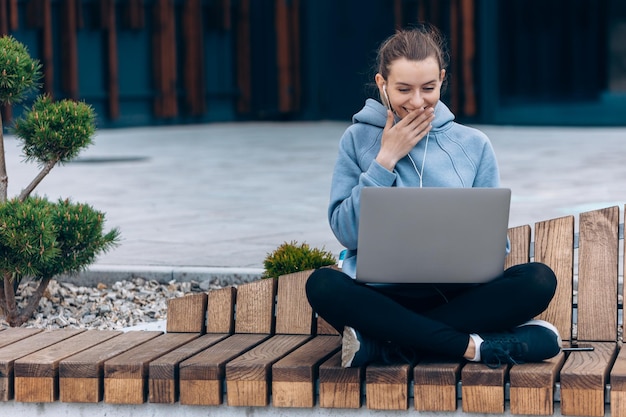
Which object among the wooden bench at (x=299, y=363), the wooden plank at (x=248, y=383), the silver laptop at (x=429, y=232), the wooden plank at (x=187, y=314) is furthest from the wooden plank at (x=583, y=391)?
the wooden plank at (x=187, y=314)

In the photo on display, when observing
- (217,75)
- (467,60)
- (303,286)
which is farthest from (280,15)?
(303,286)

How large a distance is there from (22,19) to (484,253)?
1736cm

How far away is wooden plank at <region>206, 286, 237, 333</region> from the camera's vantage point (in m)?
4.48

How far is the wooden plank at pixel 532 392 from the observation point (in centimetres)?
365

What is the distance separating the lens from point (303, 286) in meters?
4.45

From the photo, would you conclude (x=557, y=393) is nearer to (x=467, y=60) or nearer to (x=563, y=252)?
(x=563, y=252)

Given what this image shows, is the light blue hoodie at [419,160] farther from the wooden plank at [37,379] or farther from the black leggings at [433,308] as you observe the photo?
the wooden plank at [37,379]

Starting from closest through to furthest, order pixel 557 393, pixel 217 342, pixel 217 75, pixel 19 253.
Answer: pixel 557 393 < pixel 217 342 < pixel 19 253 < pixel 217 75

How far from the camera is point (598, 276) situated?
430cm

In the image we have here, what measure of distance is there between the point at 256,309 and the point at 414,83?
3.54ft

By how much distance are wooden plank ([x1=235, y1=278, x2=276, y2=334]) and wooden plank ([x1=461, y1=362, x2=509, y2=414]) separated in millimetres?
991

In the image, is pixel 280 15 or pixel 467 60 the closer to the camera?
pixel 467 60

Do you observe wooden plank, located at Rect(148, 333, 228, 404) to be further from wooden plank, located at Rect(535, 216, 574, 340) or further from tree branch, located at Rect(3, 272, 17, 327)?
tree branch, located at Rect(3, 272, 17, 327)

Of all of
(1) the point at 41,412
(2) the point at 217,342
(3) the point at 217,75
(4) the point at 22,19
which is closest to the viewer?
(1) the point at 41,412
